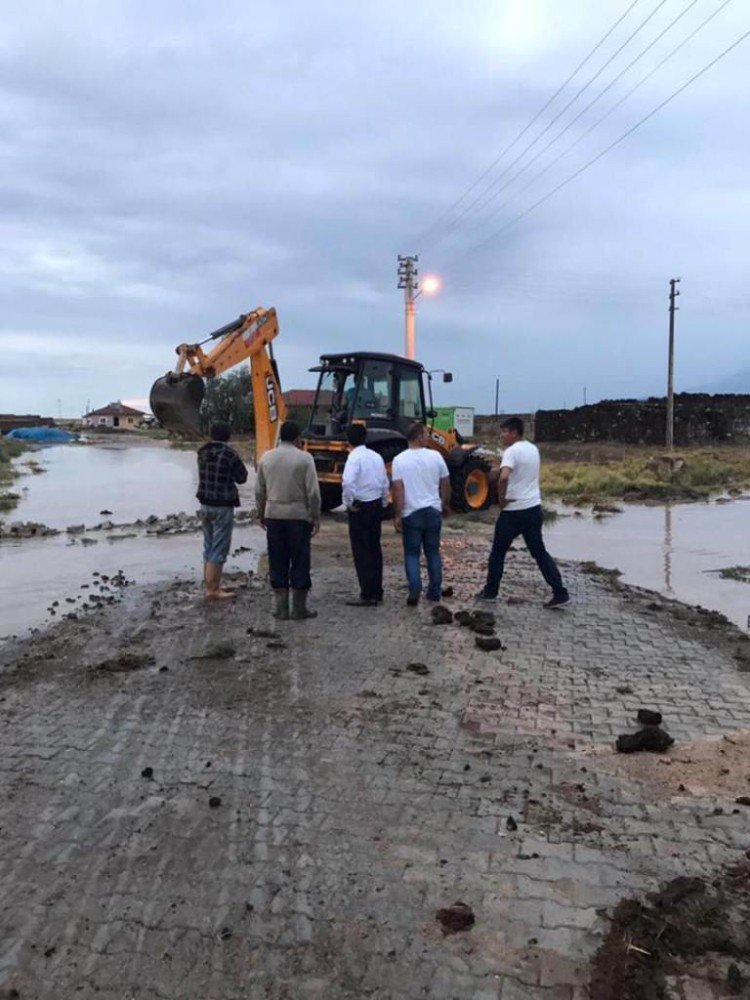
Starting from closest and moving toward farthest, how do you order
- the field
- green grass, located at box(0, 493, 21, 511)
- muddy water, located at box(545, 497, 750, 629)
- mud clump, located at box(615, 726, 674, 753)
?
mud clump, located at box(615, 726, 674, 753), muddy water, located at box(545, 497, 750, 629), green grass, located at box(0, 493, 21, 511), the field

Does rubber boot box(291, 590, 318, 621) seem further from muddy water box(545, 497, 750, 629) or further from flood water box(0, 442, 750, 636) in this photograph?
muddy water box(545, 497, 750, 629)

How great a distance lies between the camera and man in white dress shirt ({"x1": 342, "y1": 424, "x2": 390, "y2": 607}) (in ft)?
26.0

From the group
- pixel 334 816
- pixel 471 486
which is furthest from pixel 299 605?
pixel 471 486

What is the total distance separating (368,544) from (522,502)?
1.55 meters

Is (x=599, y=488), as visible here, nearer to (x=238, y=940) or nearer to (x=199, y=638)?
(x=199, y=638)

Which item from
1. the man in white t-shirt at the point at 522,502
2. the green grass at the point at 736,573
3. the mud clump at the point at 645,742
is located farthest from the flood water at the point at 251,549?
the mud clump at the point at 645,742

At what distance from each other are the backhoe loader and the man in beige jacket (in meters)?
5.78

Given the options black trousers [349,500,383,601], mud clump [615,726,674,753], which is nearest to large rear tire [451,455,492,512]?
black trousers [349,500,383,601]

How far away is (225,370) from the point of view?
14.8 meters

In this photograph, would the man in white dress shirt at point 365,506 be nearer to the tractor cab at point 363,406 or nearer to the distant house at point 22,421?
the tractor cab at point 363,406

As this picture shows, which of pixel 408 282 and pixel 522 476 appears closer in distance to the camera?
pixel 522 476

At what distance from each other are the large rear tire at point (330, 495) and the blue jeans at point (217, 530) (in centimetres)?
652

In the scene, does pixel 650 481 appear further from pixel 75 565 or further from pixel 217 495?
pixel 217 495

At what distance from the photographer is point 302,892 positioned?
3.18 metres
